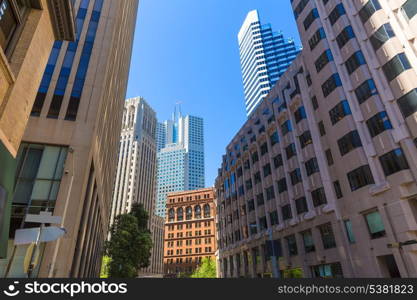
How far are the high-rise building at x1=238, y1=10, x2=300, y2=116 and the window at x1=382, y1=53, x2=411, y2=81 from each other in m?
119

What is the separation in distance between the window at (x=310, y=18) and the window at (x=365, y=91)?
1296 cm

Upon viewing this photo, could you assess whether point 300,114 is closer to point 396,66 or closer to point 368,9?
point 396,66

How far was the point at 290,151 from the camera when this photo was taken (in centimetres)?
3841

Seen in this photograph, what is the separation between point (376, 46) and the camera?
26.9 m

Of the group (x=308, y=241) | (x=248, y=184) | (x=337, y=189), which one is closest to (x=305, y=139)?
(x=337, y=189)

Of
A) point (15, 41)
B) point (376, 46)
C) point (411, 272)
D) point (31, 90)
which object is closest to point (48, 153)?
point (31, 90)

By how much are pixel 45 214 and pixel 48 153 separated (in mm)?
15931

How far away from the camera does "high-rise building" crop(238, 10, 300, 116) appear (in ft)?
487

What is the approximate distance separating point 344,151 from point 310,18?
19145 millimetres

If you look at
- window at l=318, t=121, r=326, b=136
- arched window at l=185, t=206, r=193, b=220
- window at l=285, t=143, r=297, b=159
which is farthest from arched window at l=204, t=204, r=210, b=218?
window at l=318, t=121, r=326, b=136

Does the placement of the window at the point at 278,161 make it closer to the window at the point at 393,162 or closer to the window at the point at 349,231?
the window at the point at 349,231

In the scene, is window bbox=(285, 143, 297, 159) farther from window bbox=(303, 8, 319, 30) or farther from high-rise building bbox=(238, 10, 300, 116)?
high-rise building bbox=(238, 10, 300, 116)

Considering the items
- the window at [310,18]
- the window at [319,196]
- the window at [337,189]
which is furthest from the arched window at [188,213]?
the window at [310,18]

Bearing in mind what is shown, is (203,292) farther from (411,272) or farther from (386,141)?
(386,141)
